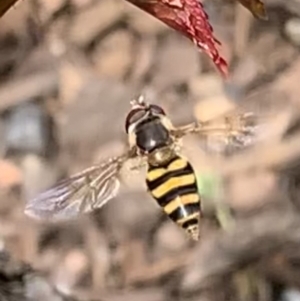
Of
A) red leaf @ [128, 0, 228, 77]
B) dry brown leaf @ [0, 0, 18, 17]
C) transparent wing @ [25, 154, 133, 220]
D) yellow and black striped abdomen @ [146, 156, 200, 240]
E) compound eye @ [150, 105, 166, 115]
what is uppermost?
dry brown leaf @ [0, 0, 18, 17]

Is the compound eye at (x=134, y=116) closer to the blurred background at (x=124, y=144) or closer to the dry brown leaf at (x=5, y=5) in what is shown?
the blurred background at (x=124, y=144)

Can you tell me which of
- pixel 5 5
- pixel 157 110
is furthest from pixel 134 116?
pixel 5 5

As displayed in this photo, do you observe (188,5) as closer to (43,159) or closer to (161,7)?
(161,7)

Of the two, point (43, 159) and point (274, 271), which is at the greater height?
point (43, 159)

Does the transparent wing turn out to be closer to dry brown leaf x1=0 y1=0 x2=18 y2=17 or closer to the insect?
the insect

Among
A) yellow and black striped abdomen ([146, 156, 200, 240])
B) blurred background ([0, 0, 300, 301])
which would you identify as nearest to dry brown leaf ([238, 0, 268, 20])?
blurred background ([0, 0, 300, 301])

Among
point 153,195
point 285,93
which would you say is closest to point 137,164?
point 153,195
